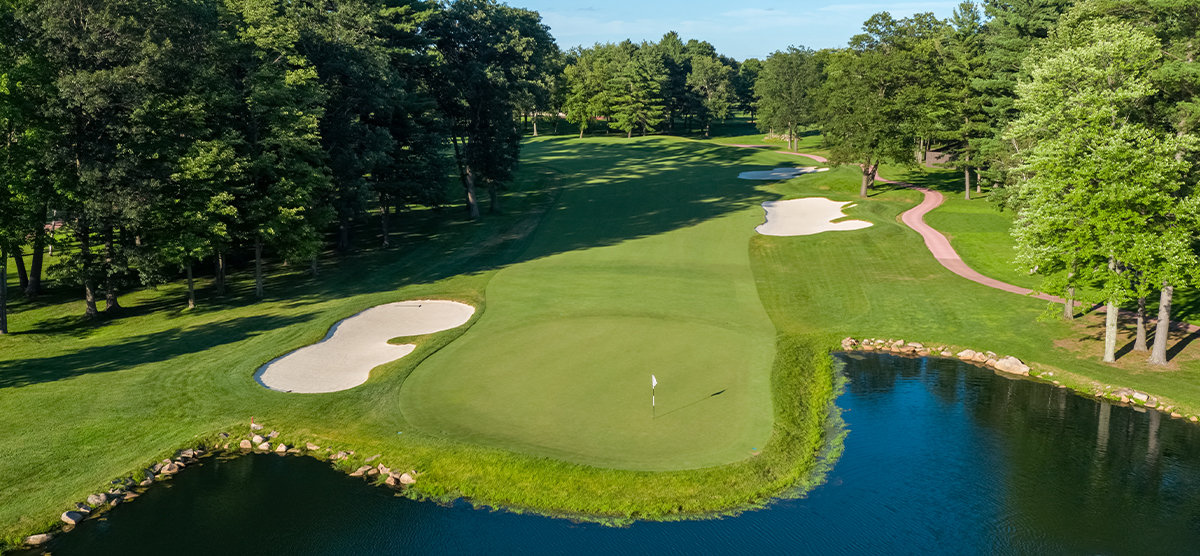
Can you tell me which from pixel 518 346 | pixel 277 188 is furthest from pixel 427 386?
pixel 277 188

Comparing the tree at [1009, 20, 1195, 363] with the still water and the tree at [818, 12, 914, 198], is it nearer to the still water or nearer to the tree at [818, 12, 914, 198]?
the still water

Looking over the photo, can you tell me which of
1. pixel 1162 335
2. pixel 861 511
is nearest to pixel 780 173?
pixel 1162 335

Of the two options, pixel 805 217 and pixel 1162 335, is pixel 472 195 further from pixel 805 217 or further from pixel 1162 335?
pixel 1162 335

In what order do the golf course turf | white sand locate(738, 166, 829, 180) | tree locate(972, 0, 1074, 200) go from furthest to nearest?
1. white sand locate(738, 166, 829, 180)
2. tree locate(972, 0, 1074, 200)
3. the golf course turf

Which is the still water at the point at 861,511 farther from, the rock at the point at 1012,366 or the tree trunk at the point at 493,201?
the tree trunk at the point at 493,201

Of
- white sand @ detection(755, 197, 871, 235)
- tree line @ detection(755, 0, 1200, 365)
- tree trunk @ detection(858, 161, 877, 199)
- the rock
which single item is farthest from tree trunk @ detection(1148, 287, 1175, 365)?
tree trunk @ detection(858, 161, 877, 199)

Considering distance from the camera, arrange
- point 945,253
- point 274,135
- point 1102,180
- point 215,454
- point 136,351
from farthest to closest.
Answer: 1. point 945,253
2. point 274,135
3. point 136,351
4. point 1102,180
5. point 215,454

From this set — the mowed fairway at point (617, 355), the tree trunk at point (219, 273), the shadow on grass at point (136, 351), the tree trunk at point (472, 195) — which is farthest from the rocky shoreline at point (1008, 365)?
the tree trunk at point (472, 195)

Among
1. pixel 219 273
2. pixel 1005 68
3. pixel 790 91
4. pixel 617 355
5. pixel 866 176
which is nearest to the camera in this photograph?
pixel 617 355
